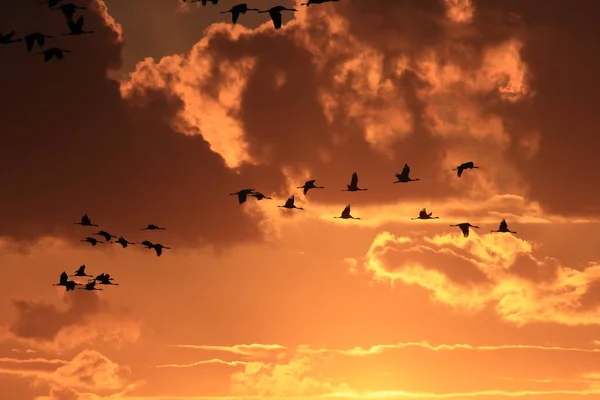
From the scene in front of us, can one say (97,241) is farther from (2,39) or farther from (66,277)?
(2,39)

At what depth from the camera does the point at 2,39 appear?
353 feet

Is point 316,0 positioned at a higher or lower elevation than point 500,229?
higher

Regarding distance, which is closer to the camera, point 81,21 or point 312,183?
point 81,21

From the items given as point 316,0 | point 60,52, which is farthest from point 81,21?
point 316,0

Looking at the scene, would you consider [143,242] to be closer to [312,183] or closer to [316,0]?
[312,183]

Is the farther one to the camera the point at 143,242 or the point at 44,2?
the point at 143,242

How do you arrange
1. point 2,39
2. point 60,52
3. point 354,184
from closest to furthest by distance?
point 2,39 → point 60,52 → point 354,184

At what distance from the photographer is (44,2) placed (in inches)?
4286

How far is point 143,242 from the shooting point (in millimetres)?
139000

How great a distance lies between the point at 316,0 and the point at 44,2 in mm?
22867

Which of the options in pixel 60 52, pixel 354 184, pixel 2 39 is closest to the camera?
pixel 2 39

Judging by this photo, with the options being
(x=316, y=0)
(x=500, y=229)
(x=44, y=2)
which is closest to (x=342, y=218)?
(x=500, y=229)

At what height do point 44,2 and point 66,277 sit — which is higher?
point 44,2

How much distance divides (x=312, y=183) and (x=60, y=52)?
35285 mm
